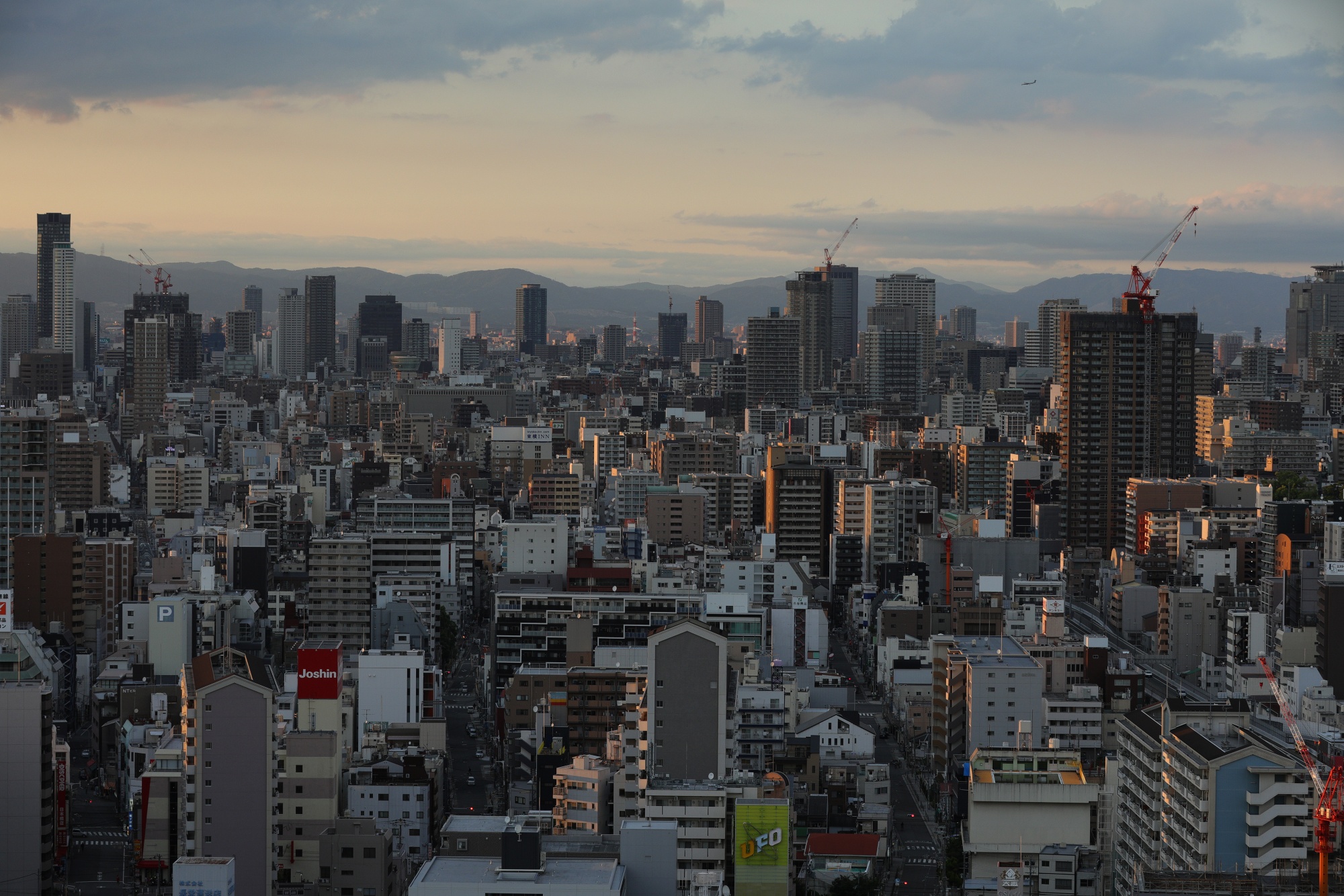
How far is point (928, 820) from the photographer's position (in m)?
18.7

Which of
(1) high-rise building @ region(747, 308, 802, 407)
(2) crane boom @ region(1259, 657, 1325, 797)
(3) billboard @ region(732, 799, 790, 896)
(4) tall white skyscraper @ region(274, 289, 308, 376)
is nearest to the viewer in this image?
(3) billboard @ region(732, 799, 790, 896)

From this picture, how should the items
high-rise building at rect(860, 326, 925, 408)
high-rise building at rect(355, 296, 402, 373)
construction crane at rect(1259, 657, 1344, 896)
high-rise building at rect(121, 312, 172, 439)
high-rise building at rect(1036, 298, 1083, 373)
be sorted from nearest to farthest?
construction crane at rect(1259, 657, 1344, 896) < high-rise building at rect(121, 312, 172, 439) < high-rise building at rect(860, 326, 925, 408) < high-rise building at rect(1036, 298, 1083, 373) < high-rise building at rect(355, 296, 402, 373)

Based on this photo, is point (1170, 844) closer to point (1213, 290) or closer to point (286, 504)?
point (286, 504)

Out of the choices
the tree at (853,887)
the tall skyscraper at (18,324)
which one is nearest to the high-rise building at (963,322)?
the tall skyscraper at (18,324)

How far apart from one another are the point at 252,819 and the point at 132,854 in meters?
2.72

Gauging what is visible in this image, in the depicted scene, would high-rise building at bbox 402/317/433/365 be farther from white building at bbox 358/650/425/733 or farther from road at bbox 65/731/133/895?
road at bbox 65/731/133/895

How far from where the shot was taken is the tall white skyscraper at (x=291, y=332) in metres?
100

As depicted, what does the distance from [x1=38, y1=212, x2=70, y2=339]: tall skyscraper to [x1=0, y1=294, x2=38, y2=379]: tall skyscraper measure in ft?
0.98

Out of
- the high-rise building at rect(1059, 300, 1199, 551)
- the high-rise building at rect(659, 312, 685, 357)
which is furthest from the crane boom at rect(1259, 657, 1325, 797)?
the high-rise building at rect(659, 312, 685, 357)

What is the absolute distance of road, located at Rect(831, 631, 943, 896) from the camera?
1647cm

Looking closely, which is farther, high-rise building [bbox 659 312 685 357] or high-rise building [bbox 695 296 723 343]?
high-rise building [bbox 695 296 723 343]

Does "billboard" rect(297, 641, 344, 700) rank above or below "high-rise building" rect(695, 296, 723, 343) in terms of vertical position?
below

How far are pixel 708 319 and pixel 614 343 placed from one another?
25.6 feet

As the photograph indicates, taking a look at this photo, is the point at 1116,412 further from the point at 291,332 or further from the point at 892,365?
the point at 291,332
